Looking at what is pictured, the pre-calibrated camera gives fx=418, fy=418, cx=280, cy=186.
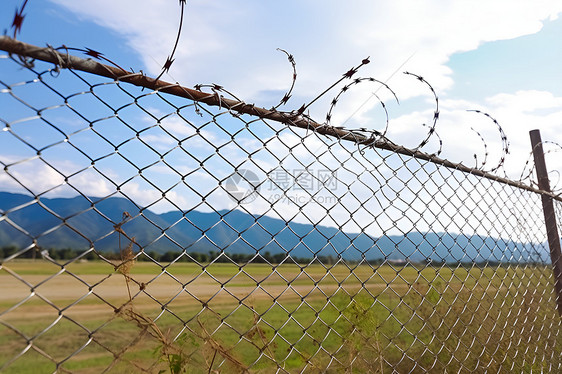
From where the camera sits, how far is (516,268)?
3.32 metres

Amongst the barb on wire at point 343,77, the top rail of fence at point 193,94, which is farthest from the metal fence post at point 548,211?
the barb on wire at point 343,77

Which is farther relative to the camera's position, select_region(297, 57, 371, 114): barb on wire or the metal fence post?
the metal fence post

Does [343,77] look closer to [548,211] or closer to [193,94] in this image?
[193,94]

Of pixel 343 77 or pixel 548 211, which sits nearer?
pixel 343 77

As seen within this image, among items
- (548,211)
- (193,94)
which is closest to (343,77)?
(193,94)

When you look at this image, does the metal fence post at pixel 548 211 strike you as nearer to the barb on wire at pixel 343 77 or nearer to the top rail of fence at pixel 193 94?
the top rail of fence at pixel 193 94

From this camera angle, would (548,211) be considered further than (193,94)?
Yes

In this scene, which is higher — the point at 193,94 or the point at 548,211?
the point at 193,94

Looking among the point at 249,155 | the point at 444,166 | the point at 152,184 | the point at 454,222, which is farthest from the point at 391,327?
the point at 152,184

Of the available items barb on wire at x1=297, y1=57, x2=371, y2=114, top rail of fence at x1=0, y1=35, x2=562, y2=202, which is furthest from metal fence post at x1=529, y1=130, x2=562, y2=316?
barb on wire at x1=297, y1=57, x2=371, y2=114

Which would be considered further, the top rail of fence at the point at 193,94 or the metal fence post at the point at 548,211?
the metal fence post at the point at 548,211

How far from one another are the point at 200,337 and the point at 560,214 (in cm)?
373

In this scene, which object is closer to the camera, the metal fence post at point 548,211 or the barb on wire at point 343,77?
the barb on wire at point 343,77

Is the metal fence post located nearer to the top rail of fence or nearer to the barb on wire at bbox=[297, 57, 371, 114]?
the top rail of fence
